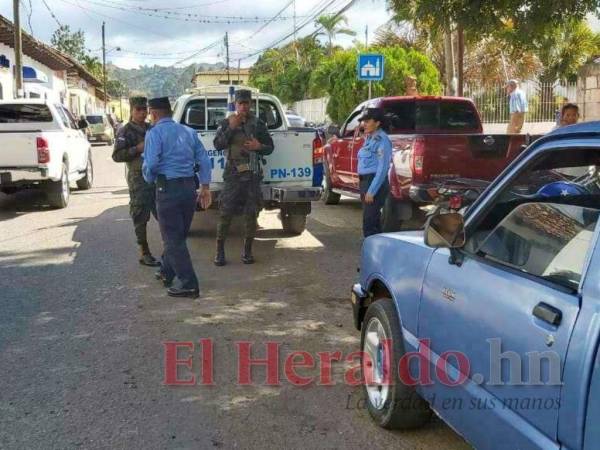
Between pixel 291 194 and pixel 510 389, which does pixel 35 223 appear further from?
pixel 510 389

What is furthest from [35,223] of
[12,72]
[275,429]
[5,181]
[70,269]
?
[12,72]

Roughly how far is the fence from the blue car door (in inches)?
502

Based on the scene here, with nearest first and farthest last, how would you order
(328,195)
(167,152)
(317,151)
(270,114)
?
1. (167,152)
2. (317,151)
3. (270,114)
4. (328,195)

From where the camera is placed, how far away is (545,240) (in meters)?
2.79

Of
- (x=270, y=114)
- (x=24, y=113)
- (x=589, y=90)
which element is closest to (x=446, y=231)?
(x=270, y=114)

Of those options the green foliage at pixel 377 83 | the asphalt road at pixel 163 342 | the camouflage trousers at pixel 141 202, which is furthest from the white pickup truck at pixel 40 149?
the green foliage at pixel 377 83

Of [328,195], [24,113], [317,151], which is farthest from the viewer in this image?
[24,113]

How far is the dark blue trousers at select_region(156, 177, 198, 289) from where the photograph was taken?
6.36 metres

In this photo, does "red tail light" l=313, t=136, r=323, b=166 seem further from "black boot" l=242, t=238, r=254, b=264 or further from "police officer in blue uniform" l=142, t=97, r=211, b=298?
"police officer in blue uniform" l=142, t=97, r=211, b=298

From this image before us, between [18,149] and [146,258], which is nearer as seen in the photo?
[146,258]

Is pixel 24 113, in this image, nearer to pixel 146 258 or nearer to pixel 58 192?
pixel 58 192

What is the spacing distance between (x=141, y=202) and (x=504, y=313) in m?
5.74

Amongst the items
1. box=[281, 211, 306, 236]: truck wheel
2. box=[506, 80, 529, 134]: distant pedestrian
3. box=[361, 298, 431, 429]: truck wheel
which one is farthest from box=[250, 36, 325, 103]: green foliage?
box=[361, 298, 431, 429]: truck wheel

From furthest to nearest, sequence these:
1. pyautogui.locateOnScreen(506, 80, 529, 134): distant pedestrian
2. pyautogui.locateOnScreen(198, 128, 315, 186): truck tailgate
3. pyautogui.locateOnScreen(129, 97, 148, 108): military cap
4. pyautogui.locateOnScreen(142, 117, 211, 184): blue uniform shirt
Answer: pyautogui.locateOnScreen(506, 80, 529, 134): distant pedestrian, pyautogui.locateOnScreen(198, 128, 315, 186): truck tailgate, pyautogui.locateOnScreen(129, 97, 148, 108): military cap, pyautogui.locateOnScreen(142, 117, 211, 184): blue uniform shirt
